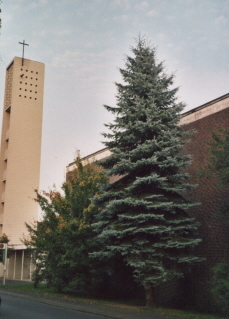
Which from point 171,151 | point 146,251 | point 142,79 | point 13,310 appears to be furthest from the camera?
point 142,79

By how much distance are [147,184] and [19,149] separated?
31.1m

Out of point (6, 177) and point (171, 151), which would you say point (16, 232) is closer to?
point (6, 177)

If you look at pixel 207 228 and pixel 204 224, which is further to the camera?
pixel 204 224

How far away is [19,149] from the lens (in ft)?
144

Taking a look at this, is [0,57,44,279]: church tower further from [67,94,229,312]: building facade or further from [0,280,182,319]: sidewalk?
[67,94,229,312]: building facade

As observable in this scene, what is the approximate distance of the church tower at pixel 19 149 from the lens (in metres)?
42.3

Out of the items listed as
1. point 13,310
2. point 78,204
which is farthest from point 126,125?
point 13,310

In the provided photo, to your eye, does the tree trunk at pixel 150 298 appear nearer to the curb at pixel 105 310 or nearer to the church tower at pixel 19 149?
the curb at pixel 105 310

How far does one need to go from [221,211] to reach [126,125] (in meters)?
5.54

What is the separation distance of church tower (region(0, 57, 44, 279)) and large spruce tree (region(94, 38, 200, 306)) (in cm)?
2763

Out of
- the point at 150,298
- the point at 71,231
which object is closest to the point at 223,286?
the point at 150,298

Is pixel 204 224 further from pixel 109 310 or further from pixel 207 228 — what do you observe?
pixel 109 310

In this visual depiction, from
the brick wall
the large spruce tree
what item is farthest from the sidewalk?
the brick wall

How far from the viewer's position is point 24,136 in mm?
44469
